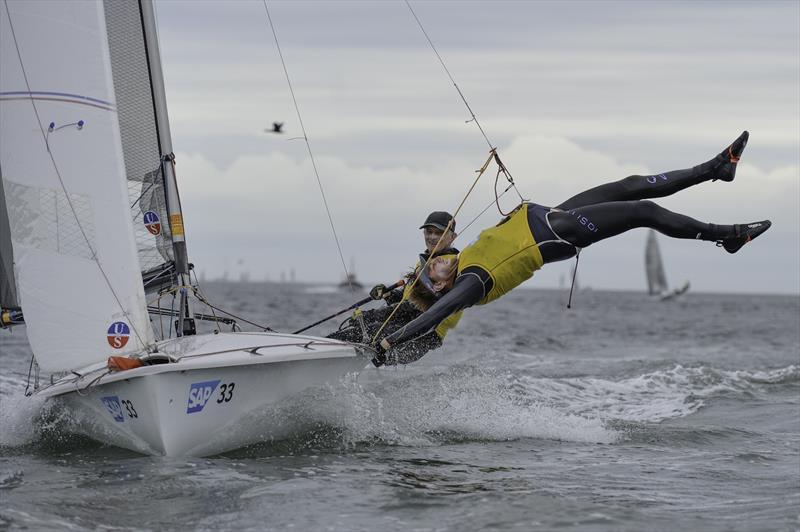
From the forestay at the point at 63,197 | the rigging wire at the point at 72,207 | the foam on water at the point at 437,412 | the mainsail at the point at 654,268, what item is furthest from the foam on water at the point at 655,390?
the mainsail at the point at 654,268

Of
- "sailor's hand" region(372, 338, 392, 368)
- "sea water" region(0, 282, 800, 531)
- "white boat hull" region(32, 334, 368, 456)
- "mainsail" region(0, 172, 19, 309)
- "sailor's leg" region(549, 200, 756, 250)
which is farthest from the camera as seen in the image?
"mainsail" region(0, 172, 19, 309)

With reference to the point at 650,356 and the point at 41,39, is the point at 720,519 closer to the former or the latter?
the point at 41,39

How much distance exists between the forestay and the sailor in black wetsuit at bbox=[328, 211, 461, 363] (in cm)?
178

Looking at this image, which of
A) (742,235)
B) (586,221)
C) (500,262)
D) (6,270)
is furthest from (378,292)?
(6,270)

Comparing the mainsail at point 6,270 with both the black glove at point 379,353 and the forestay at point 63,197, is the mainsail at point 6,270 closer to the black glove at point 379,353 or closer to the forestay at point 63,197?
the forestay at point 63,197

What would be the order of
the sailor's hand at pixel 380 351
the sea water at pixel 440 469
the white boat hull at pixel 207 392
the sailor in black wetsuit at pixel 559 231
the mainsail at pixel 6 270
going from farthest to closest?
the mainsail at pixel 6 270 → the sailor's hand at pixel 380 351 → the sailor in black wetsuit at pixel 559 231 → the white boat hull at pixel 207 392 → the sea water at pixel 440 469

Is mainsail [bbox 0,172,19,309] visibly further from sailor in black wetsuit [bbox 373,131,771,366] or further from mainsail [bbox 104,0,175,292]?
sailor in black wetsuit [bbox 373,131,771,366]

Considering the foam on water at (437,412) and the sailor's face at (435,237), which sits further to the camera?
the sailor's face at (435,237)

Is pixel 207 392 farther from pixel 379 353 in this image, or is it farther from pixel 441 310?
pixel 441 310

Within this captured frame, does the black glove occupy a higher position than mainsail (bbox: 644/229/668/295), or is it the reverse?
mainsail (bbox: 644/229/668/295)

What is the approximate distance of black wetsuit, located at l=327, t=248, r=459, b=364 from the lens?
8.27 m

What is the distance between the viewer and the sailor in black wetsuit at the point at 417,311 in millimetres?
8352

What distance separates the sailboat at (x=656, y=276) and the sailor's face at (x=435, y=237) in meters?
69.1

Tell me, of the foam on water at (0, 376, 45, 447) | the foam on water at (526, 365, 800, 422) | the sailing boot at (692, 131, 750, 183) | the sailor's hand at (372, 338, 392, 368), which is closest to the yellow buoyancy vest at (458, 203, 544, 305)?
the sailor's hand at (372, 338, 392, 368)
